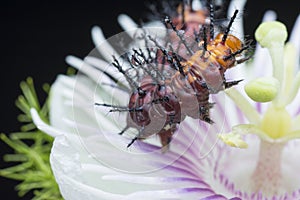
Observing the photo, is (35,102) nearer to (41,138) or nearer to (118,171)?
(41,138)

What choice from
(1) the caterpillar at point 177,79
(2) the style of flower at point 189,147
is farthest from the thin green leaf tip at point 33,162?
(1) the caterpillar at point 177,79

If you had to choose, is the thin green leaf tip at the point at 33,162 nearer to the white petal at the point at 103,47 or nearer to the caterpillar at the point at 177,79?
the white petal at the point at 103,47

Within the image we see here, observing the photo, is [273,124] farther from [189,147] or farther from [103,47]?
[103,47]

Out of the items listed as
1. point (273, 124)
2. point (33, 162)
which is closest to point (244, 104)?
point (273, 124)

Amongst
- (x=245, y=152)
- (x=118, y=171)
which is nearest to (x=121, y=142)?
(x=118, y=171)

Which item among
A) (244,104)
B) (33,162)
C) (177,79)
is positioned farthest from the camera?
(33,162)

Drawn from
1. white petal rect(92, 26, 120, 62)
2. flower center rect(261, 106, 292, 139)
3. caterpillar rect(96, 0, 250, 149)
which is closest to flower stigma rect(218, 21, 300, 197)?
flower center rect(261, 106, 292, 139)

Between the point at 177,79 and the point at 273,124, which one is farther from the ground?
the point at 177,79

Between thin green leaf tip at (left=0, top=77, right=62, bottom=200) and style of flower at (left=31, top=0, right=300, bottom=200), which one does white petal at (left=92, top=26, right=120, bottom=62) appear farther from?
thin green leaf tip at (left=0, top=77, right=62, bottom=200)
